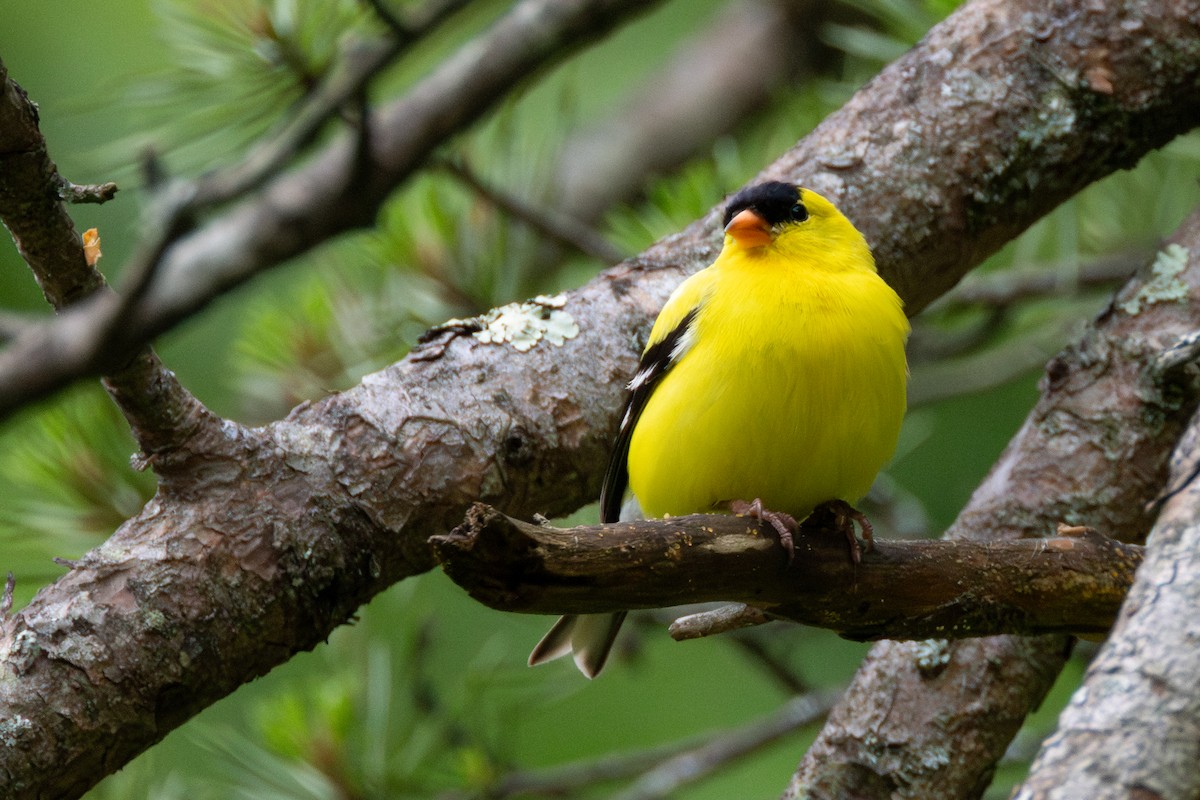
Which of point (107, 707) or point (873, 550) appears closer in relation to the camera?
point (107, 707)

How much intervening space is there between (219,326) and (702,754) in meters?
4.32

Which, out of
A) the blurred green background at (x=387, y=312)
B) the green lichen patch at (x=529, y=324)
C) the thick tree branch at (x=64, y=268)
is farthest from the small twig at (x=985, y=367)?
the thick tree branch at (x=64, y=268)

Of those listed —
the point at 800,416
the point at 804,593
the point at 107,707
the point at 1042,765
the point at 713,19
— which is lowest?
the point at 107,707

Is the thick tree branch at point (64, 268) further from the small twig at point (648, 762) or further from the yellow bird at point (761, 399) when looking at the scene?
the small twig at point (648, 762)

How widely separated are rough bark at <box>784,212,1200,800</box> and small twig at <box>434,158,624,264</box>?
1.48 m

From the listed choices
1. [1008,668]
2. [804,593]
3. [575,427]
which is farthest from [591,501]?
[1008,668]

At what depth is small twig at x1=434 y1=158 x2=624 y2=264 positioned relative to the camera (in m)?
3.59

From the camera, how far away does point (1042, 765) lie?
4.42 ft

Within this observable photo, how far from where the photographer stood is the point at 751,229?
2.93 m

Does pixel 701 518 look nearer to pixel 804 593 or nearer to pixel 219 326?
pixel 804 593

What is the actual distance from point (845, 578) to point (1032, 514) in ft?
3.42

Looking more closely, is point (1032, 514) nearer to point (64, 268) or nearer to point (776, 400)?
point (776, 400)

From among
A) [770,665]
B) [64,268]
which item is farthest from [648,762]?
[64,268]

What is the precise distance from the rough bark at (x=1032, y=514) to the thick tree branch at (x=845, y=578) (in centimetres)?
48
